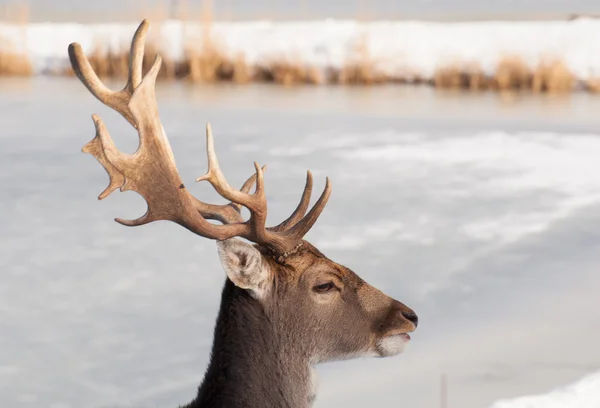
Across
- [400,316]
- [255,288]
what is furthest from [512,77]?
[255,288]

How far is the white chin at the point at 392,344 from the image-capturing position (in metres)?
4.27

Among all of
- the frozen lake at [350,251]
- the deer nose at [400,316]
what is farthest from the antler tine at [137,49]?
the frozen lake at [350,251]

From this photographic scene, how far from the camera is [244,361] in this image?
4074 mm

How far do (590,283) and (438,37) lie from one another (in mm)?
18932

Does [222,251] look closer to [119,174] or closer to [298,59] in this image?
[119,174]

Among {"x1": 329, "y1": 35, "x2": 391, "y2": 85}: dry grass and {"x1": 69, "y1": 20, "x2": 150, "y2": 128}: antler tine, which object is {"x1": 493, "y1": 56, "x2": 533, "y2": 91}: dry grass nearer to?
{"x1": 329, "y1": 35, "x2": 391, "y2": 85}: dry grass

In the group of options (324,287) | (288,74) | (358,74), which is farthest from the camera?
(288,74)

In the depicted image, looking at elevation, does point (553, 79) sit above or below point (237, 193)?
below

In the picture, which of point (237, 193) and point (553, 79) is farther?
point (553, 79)

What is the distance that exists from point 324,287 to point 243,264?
43 cm

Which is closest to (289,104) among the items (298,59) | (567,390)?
(298,59)

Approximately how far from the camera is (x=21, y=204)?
9.78 meters

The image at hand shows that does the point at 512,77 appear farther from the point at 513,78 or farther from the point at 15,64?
the point at 15,64

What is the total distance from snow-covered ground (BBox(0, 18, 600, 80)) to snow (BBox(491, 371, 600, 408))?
14.6m
